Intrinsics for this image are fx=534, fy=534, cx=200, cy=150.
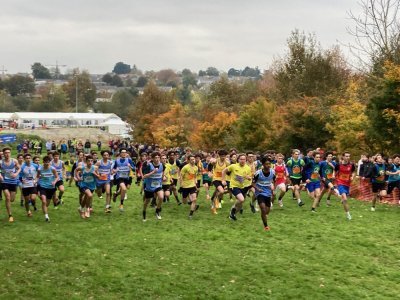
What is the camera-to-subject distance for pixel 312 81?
46031mm

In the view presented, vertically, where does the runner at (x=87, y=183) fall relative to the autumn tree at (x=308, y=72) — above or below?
below

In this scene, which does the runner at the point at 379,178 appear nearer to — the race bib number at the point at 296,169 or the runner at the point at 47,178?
the race bib number at the point at 296,169

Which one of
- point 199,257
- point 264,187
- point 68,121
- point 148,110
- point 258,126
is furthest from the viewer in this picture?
point 68,121

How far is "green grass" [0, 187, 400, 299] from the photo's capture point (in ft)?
31.1

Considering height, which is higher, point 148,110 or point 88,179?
point 148,110

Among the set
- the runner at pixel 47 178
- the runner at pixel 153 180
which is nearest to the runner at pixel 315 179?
the runner at pixel 153 180

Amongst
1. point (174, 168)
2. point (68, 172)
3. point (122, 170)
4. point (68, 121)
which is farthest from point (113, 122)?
point (122, 170)

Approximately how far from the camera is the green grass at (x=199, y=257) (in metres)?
9.48

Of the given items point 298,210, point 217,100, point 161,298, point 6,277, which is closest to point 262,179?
point 298,210

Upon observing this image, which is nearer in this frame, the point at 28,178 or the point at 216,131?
the point at 28,178

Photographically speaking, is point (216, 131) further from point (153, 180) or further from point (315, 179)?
point (153, 180)

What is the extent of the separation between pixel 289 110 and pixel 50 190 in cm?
2345

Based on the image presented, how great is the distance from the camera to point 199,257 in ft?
37.7

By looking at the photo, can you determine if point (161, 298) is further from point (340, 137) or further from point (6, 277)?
point (340, 137)
